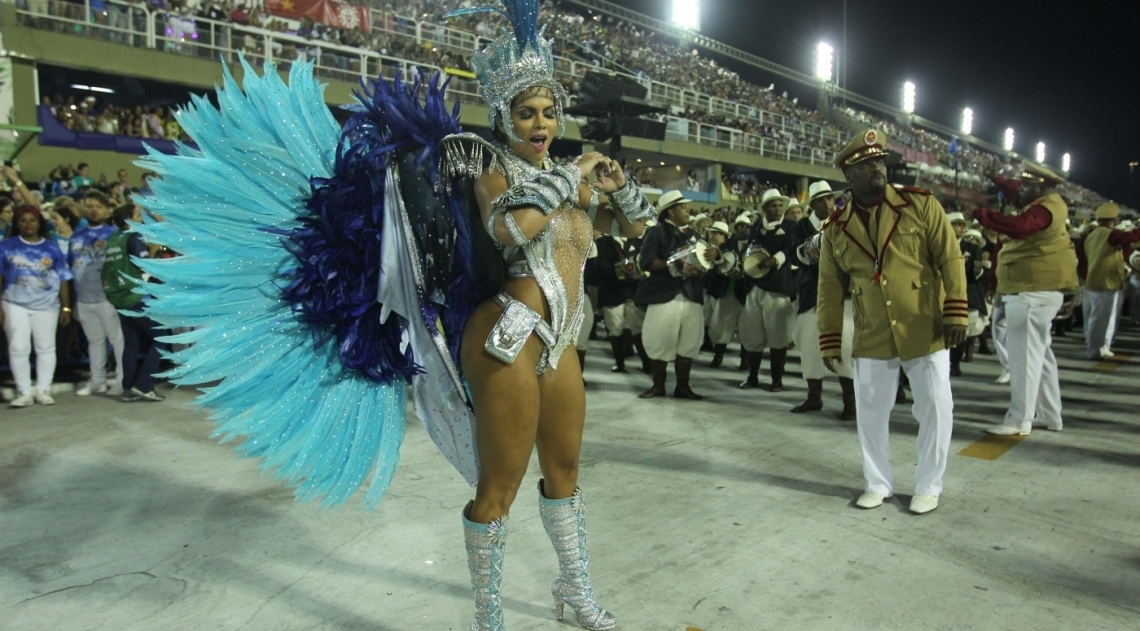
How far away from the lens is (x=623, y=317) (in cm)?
866

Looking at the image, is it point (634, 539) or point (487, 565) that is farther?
point (634, 539)

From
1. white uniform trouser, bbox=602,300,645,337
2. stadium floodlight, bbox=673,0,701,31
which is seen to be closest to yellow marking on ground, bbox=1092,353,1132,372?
white uniform trouser, bbox=602,300,645,337

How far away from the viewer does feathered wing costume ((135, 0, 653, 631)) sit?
2.46 meters

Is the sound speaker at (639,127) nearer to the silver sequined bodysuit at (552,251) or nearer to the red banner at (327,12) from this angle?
the silver sequined bodysuit at (552,251)

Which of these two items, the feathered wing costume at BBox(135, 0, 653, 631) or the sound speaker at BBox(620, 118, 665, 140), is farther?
the sound speaker at BBox(620, 118, 665, 140)

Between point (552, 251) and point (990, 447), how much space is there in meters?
4.16

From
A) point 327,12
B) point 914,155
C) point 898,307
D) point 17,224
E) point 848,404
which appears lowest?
point 848,404

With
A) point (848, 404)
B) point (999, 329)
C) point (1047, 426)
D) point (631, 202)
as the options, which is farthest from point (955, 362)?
point (631, 202)

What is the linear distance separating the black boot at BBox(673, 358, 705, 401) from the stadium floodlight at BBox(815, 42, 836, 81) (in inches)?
1453

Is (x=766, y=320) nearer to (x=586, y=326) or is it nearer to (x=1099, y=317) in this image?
(x=586, y=326)

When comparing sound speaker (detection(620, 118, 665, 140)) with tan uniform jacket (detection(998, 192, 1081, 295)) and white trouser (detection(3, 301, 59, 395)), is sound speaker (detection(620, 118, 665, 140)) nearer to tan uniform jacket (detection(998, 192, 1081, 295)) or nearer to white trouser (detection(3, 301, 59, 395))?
tan uniform jacket (detection(998, 192, 1081, 295))

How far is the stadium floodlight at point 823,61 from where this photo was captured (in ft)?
131

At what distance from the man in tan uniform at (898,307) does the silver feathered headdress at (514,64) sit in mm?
2133

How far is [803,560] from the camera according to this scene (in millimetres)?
3270
